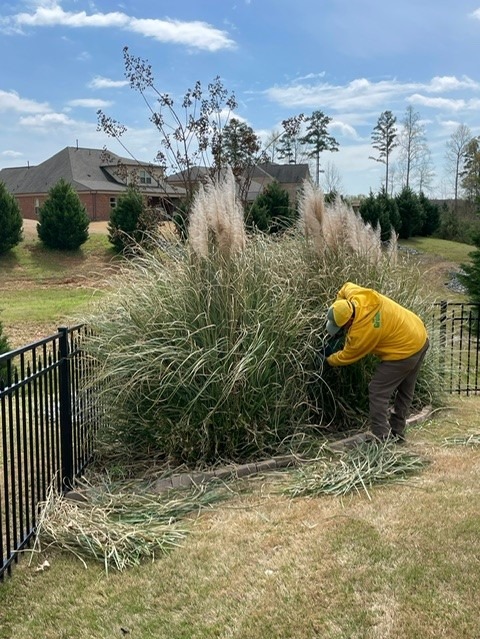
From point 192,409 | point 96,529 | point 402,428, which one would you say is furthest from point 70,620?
point 402,428

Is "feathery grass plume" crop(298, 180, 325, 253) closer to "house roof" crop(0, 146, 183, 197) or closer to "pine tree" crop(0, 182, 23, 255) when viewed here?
"pine tree" crop(0, 182, 23, 255)

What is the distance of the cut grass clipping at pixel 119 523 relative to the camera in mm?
3334

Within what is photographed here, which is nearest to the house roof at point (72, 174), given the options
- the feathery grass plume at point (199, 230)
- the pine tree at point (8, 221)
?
the pine tree at point (8, 221)

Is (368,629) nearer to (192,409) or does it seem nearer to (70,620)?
(70,620)

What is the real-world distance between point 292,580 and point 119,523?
1.21 meters

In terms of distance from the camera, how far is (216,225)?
4.79m

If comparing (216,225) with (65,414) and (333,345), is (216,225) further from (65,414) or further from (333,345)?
(65,414)

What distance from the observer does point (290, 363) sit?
15.9 ft

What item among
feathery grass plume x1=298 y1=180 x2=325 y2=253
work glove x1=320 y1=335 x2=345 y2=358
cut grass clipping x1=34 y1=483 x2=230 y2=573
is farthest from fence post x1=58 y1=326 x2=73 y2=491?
feathery grass plume x1=298 y1=180 x2=325 y2=253

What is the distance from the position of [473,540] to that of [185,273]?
9.52ft

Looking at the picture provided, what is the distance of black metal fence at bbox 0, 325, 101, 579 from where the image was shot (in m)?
3.40

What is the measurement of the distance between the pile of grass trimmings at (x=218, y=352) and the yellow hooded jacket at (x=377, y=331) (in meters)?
0.45

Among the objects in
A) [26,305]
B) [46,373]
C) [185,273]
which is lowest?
[26,305]

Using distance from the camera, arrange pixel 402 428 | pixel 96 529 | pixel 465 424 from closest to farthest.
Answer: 1. pixel 96 529
2. pixel 402 428
3. pixel 465 424
